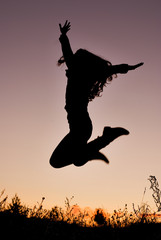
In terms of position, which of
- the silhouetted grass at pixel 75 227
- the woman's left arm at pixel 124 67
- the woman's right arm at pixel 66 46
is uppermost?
the woman's right arm at pixel 66 46

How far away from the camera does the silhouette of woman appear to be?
14.1ft

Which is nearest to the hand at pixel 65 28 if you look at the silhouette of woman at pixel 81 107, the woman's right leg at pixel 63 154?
the silhouette of woman at pixel 81 107

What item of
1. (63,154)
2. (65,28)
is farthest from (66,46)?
(63,154)

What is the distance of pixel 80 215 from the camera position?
5613mm

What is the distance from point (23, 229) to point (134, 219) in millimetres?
2423

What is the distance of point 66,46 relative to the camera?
481cm

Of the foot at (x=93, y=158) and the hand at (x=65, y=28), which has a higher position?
the hand at (x=65, y=28)

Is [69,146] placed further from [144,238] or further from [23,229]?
[144,238]

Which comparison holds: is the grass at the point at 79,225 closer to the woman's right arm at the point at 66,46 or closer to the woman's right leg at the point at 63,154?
the woman's right leg at the point at 63,154

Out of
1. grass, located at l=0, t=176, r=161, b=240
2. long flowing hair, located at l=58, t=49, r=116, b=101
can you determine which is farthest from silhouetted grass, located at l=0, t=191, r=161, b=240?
long flowing hair, located at l=58, t=49, r=116, b=101

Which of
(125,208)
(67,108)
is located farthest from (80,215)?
(67,108)

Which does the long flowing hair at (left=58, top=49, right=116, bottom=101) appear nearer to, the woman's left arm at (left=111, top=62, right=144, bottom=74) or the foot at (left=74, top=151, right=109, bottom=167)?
the woman's left arm at (left=111, top=62, right=144, bottom=74)

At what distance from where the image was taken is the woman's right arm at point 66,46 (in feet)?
15.4

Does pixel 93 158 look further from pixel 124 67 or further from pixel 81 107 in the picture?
pixel 124 67
